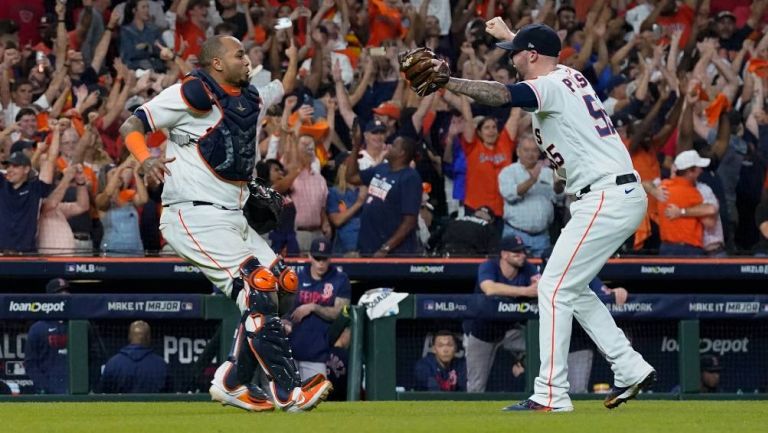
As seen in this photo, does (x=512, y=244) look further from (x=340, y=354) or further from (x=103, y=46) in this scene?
(x=103, y=46)

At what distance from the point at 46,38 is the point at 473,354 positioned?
21.1 feet

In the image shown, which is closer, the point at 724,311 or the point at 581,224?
the point at 581,224

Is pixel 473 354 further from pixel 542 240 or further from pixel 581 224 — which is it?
pixel 581 224

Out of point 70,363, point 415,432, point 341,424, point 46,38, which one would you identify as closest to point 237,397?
point 341,424

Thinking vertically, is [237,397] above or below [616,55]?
below

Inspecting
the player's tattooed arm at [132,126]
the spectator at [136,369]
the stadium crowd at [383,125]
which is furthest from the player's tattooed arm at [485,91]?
the spectator at [136,369]

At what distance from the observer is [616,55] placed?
1631cm

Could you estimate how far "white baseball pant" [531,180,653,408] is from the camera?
7.72 metres

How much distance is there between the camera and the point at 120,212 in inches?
493

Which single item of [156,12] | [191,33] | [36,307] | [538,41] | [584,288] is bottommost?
[36,307]

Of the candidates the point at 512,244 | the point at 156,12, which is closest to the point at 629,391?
the point at 512,244

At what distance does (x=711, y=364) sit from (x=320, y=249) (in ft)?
10.7

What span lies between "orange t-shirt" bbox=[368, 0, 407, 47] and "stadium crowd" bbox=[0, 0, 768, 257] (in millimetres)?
23

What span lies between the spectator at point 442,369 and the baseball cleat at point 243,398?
12.8ft
